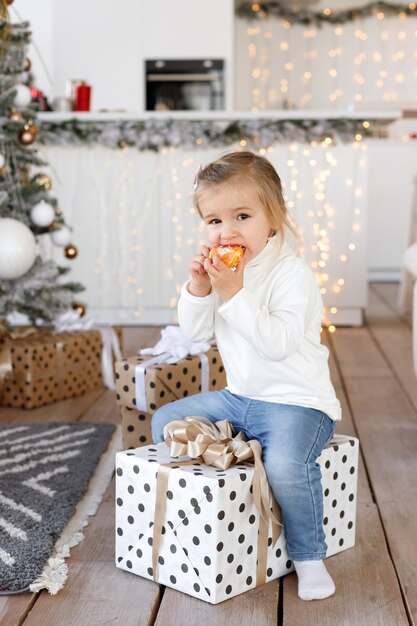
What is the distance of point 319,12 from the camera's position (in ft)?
22.0

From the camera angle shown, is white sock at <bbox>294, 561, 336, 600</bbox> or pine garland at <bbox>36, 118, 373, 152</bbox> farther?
pine garland at <bbox>36, 118, 373, 152</bbox>

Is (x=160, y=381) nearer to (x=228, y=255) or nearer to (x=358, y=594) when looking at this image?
(x=228, y=255)

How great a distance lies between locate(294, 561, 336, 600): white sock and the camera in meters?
1.36

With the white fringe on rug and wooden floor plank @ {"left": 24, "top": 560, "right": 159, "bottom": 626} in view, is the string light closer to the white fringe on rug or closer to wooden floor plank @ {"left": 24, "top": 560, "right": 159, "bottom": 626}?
the white fringe on rug

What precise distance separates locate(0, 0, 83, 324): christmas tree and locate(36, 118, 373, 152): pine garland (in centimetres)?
99

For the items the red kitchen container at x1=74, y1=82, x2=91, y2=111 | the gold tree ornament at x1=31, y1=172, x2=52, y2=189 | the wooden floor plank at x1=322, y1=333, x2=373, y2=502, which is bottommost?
the wooden floor plank at x1=322, y1=333, x2=373, y2=502

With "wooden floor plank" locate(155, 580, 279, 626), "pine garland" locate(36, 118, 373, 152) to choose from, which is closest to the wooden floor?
"wooden floor plank" locate(155, 580, 279, 626)

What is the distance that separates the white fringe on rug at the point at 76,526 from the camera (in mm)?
1388

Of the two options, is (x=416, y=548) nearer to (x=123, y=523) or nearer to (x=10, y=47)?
(x=123, y=523)

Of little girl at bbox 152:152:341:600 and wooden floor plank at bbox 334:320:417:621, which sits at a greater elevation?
little girl at bbox 152:152:341:600

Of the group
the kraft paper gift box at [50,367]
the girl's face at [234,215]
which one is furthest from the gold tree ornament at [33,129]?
the girl's face at [234,215]

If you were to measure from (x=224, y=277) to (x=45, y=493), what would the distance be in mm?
693

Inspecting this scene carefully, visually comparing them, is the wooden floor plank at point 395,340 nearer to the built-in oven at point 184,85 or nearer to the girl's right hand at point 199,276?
the girl's right hand at point 199,276

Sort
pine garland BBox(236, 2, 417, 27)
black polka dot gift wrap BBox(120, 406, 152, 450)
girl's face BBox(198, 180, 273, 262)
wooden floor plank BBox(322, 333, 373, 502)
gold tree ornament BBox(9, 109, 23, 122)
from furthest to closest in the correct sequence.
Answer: pine garland BBox(236, 2, 417, 27) < gold tree ornament BBox(9, 109, 23, 122) < black polka dot gift wrap BBox(120, 406, 152, 450) < wooden floor plank BBox(322, 333, 373, 502) < girl's face BBox(198, 180, 273, 262)
